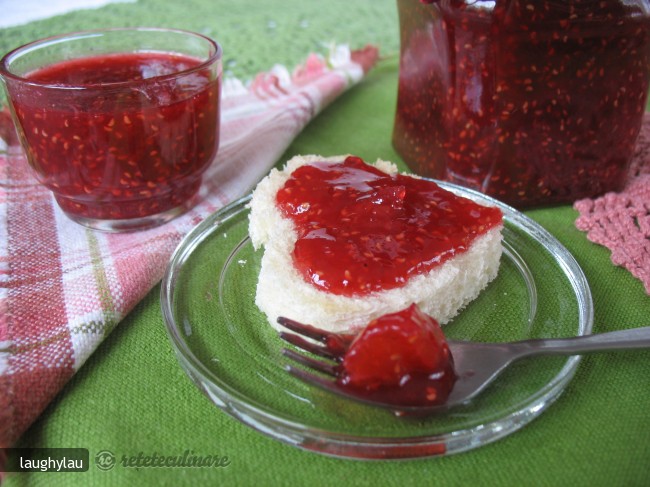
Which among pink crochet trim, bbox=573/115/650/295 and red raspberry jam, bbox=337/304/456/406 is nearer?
red raspberry jam, bbox=337/304/456/406

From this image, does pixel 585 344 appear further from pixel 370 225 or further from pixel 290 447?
pixel 290 447

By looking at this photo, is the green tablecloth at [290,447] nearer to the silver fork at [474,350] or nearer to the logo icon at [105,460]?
the logo icon at [105,460]

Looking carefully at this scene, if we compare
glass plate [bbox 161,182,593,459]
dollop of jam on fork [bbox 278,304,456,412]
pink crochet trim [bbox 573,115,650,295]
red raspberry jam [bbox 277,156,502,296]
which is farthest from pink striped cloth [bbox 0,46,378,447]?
pink crochet trim [bbox 573,115,650,295]

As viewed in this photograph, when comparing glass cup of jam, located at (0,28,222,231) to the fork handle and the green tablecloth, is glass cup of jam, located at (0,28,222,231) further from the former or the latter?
the fork handle

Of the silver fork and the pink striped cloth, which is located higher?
the silver fork

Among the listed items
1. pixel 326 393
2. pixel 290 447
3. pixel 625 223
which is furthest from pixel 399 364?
pixel 625 223

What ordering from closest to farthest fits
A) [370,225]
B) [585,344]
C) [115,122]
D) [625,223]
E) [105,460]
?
[105,460], [585,344], [370,225], [115,122], [625,223]
